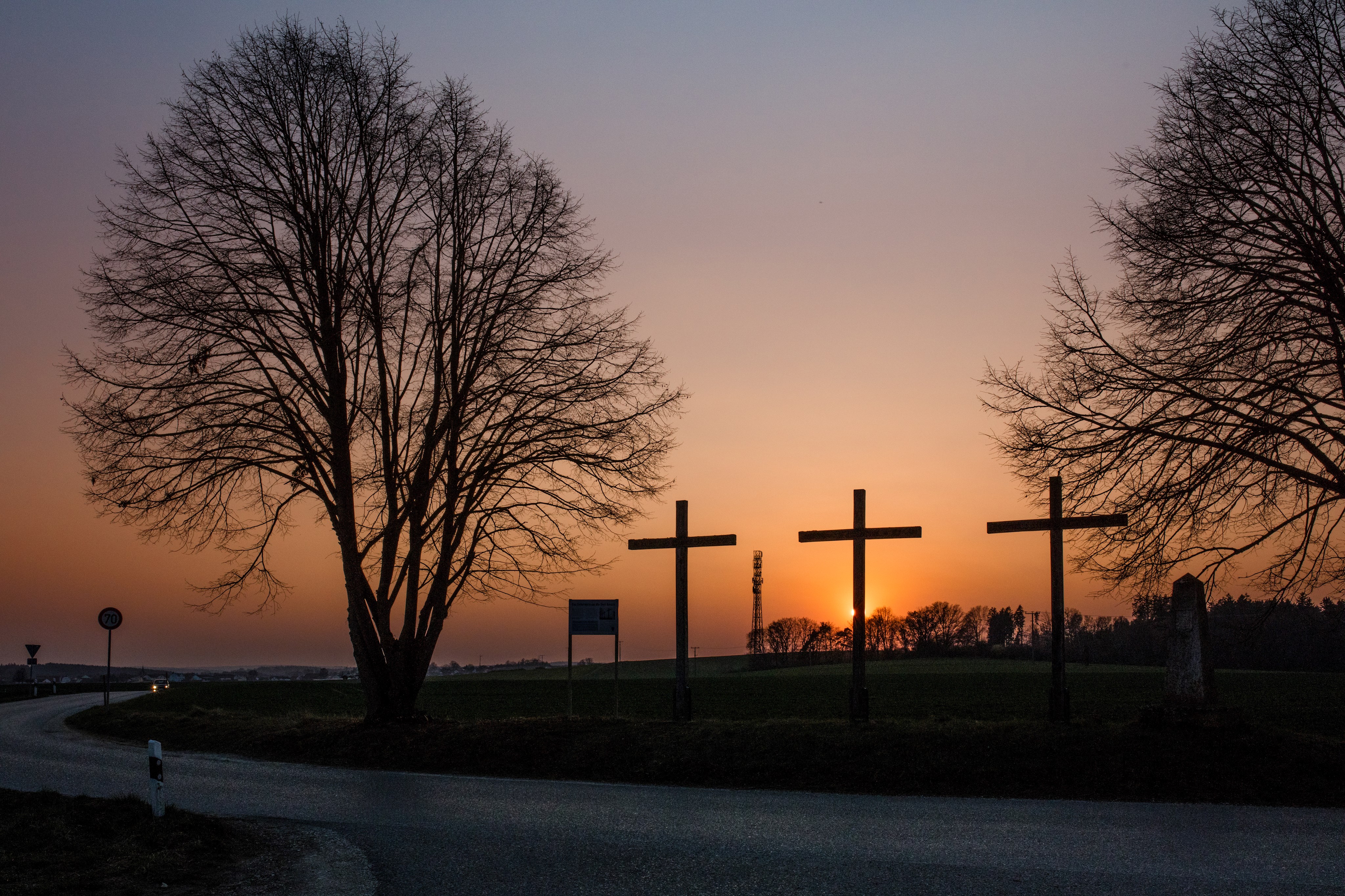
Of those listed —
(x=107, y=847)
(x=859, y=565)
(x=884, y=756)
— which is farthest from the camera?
(x=859, y=565)

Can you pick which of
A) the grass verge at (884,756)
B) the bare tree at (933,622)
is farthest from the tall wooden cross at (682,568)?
the bare tree at (933,622)

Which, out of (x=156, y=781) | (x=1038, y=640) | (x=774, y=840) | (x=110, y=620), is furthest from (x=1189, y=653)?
(x=1038, y=640)

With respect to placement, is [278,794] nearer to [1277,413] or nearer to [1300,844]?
[1300,844]

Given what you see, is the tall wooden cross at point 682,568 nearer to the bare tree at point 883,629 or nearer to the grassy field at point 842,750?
the grassy field at point 842,750

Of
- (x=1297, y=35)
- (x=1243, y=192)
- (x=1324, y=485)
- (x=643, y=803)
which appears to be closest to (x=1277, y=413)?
(x=1324, y=485)

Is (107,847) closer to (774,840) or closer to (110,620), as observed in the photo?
(774,840)

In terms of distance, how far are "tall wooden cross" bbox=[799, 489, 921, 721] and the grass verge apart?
48 cm

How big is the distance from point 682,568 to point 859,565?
10.5 feet

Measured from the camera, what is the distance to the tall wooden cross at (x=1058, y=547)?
14.0m

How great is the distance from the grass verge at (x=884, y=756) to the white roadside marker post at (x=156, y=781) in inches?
213

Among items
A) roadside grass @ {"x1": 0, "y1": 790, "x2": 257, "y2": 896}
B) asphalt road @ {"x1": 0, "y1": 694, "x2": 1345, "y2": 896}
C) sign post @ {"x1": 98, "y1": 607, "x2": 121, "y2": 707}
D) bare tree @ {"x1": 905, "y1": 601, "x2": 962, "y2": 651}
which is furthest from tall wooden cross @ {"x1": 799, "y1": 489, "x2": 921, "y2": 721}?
bare tree @ {"x1": 905, "y1": 601, "x2": 962, "y2": 651}

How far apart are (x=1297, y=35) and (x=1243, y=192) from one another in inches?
94.1

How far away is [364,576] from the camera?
18281mm

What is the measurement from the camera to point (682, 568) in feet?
56.6
